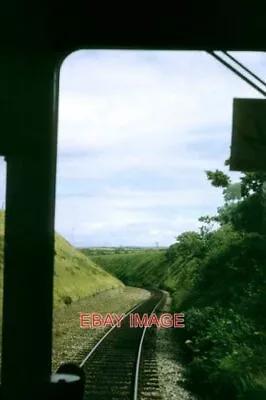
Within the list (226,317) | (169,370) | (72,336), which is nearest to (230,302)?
(226,317)

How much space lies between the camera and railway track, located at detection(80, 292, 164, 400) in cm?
777

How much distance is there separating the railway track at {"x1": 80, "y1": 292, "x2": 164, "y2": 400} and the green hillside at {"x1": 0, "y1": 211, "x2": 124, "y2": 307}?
821 cm

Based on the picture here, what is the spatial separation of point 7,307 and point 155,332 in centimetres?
1216

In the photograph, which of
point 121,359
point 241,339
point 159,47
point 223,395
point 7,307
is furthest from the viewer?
point 121,359

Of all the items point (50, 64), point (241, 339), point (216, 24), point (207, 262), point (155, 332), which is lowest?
point (155, 332)

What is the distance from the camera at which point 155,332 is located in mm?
15141

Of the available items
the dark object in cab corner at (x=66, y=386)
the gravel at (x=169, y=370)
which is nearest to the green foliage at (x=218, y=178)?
the gravel at (x=169, y=370)

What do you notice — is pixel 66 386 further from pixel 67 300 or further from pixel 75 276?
pixel 75 276

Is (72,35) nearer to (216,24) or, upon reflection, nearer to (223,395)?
(216,24)

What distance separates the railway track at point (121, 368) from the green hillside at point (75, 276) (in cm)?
821

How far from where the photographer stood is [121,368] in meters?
9.52

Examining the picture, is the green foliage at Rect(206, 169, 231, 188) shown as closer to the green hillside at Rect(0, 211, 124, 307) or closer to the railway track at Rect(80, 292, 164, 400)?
the railway track at Rect(80, 292, 164, 400)

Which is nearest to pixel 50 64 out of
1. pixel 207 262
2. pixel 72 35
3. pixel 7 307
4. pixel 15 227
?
pixel 72 35

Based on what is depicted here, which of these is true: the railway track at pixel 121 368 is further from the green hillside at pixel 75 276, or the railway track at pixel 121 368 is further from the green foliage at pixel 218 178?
the green hillside at pixel 75 276
